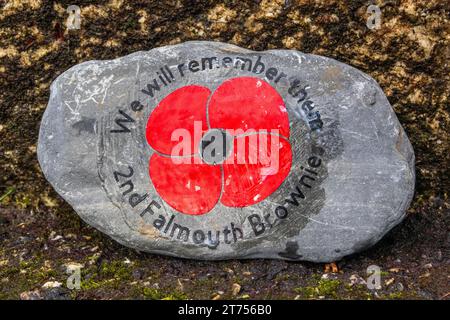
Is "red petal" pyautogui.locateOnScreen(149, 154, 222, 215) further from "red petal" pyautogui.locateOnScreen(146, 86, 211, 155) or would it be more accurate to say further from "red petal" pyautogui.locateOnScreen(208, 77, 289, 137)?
"red petal" pyautogui.locateOnScreen(208, 77, 289, 137)

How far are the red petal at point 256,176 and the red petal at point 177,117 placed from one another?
177 millimetres

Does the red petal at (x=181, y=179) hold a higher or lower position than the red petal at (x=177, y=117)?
lower

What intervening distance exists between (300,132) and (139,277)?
2.62 ft

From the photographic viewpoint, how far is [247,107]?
2582 mm

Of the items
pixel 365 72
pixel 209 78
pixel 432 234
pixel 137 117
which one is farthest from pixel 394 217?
pixel 137 117

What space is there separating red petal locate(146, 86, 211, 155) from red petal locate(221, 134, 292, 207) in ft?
0.58

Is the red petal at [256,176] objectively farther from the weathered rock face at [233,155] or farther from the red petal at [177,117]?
the red petal at [177,117]

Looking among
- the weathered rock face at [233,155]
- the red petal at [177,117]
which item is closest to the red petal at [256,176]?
the weathered rock face at [233,155]

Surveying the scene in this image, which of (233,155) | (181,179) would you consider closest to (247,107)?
(233,155)

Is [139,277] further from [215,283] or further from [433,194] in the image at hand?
[433,194]

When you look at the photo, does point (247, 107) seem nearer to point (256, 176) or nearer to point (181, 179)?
point (256, 176)

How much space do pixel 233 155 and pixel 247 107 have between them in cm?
19

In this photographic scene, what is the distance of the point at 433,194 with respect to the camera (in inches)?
115

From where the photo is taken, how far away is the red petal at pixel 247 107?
2.57 m
